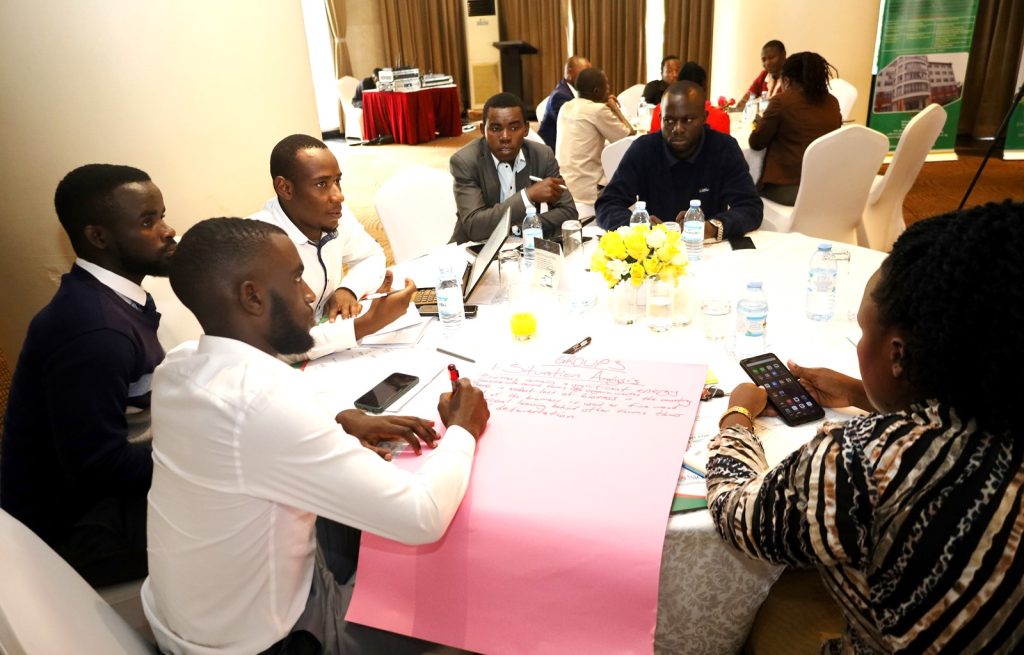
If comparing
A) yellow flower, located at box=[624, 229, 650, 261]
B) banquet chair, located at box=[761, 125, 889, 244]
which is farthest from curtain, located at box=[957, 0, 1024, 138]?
yellow flower, located at box=[624, 229, 650, 261]

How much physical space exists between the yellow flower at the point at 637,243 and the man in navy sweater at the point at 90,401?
132 centimetres

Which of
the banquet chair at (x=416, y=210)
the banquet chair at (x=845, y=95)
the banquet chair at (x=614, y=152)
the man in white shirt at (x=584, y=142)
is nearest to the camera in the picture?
the banquet chair at (x=416, y=210)

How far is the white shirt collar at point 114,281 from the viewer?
1.84 metres

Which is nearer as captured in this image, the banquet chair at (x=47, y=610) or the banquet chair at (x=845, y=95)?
the banquet chair at (x=47, y=610)

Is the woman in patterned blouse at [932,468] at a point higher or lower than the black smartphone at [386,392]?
higher

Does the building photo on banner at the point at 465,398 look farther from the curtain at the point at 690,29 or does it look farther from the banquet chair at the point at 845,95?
the curtain at the point at 690,29

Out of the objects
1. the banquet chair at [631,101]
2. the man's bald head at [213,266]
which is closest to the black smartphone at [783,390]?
the man's bald head at [213,266]

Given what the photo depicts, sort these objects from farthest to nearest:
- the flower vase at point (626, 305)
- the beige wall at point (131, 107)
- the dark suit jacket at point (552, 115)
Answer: the dark suit jacket at point (552, 115), the beige wall at point (131, 107), the flower vase at point (626, 305)

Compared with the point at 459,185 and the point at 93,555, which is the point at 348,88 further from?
the point at 93,555

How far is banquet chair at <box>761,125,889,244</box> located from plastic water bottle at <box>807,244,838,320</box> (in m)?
1.65

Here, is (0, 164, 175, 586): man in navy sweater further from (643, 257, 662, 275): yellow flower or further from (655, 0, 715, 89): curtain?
(655, 0, 715, 89): curtain

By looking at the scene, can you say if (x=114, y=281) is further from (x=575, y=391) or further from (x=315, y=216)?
(x=575, y=391)

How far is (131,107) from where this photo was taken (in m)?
3.11

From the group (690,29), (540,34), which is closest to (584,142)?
(690,29)
